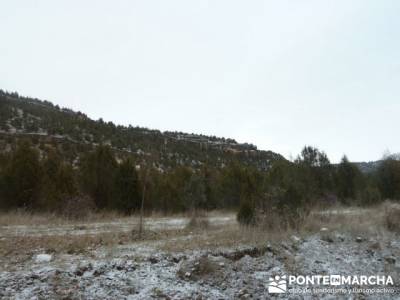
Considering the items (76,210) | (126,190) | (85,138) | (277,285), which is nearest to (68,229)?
(76,210)

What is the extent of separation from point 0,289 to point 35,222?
8.30m

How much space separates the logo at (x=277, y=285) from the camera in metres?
5.31

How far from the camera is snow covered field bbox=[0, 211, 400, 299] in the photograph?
4965 mm

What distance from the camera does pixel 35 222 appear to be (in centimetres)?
1248

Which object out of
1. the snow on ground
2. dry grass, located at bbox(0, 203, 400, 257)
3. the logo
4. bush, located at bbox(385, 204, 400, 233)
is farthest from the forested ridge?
the logo

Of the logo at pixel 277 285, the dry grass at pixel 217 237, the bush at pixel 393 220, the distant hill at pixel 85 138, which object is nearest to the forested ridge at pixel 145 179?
the distant hill at pixel 85 138

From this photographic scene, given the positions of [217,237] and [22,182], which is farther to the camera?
[22,182]

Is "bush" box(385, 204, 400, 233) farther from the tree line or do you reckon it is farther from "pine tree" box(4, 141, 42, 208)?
"pine tree" box(4, 141, 42, 208)

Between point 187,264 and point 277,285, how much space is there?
143cm

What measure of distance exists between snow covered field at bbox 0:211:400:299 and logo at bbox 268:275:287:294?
0.31 feet

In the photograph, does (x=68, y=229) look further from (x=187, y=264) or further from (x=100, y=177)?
(x=100, y=177)

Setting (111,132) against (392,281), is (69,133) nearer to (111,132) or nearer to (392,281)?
(111,132)

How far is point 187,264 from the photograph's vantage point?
19.0ft

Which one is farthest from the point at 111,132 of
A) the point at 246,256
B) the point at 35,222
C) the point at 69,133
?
the point at 246,256
